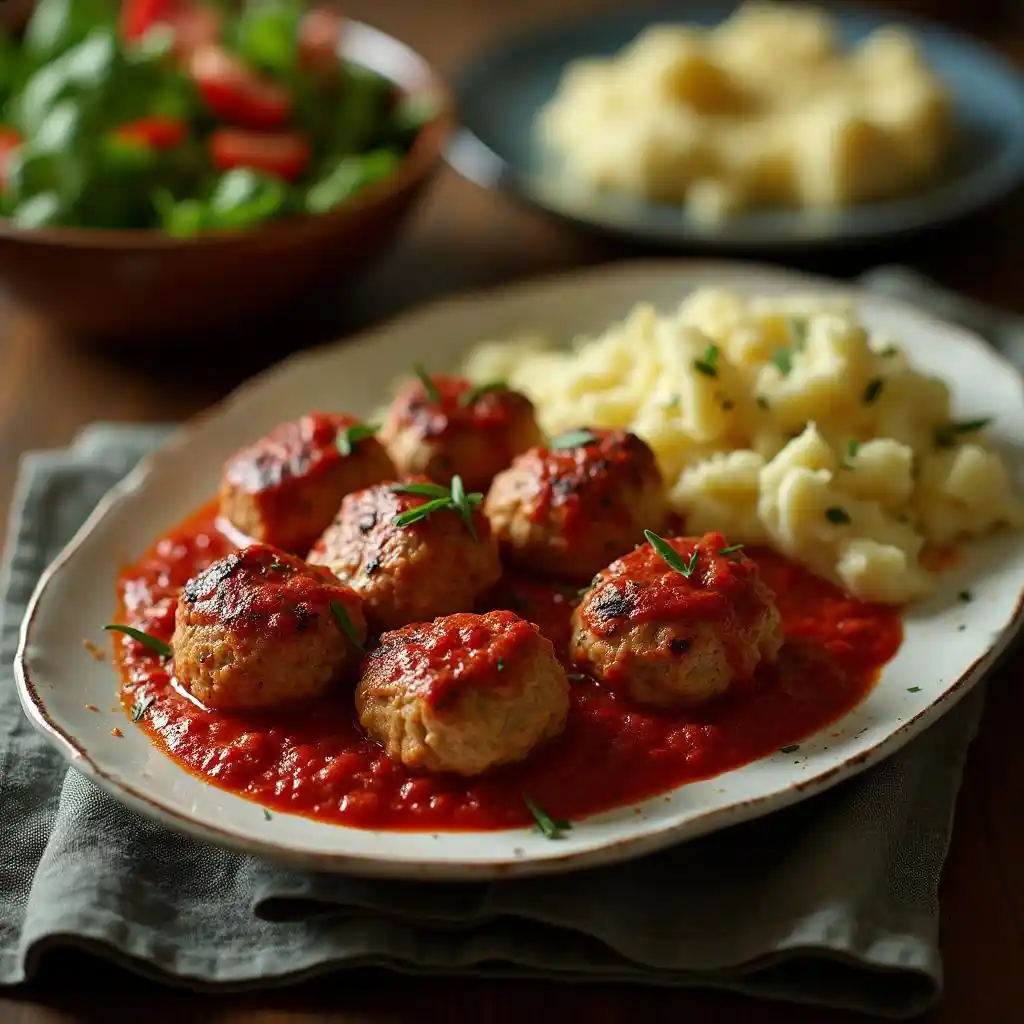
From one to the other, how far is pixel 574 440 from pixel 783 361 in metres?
1.06

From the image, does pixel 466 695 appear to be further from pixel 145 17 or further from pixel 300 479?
pixel 145 17

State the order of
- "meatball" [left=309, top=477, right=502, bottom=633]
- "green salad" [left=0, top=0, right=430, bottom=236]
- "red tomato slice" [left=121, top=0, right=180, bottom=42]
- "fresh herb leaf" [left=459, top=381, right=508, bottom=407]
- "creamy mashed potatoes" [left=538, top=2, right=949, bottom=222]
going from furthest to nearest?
"red tomato slice" [left=121, top=0, right=180, bottom=42], "creamy mashed potatoes" [left=538, top=2, right=949, bottom=222], "green salad" [left=0, top=0, right=430, bottom=236], "fresh herb leaf" [left=459, top=381, right=508, bottom=407], "meatball" [left=309, top=477, right=502, bottom=633]

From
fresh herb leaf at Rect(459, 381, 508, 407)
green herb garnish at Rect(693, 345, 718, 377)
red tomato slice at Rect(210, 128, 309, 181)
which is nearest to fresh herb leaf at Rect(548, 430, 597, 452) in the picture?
fresh herb leaf at Rect(459, 381, 508, 407)

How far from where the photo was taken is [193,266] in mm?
6734

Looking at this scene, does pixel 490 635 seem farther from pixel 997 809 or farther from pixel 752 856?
pixel 997 809

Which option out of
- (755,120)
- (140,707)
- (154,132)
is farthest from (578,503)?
(755,120)

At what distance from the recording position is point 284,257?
6930mm

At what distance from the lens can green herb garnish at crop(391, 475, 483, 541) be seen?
182 inches

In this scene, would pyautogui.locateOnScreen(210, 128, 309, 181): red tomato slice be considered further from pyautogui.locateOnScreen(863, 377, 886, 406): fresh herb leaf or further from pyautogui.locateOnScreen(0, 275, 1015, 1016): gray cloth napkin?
pyautogui.locateOnScreen(0, 275, 1015, 1016): gray cloth napkin

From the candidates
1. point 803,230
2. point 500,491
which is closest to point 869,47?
point 803,230

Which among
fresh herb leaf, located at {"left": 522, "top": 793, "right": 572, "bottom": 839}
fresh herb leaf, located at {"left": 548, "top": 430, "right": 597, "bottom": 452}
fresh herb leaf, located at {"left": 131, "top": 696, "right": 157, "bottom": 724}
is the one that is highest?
fresh herb leaf, located at {"left": 548, "top": 430, "right": 597, "bottom": 452}

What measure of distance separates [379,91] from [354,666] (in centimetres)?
456

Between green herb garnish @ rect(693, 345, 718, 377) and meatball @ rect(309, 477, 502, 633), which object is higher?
green herb garnish @ rect(693, 345, 718, 377)

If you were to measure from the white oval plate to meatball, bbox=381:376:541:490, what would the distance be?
83cm
